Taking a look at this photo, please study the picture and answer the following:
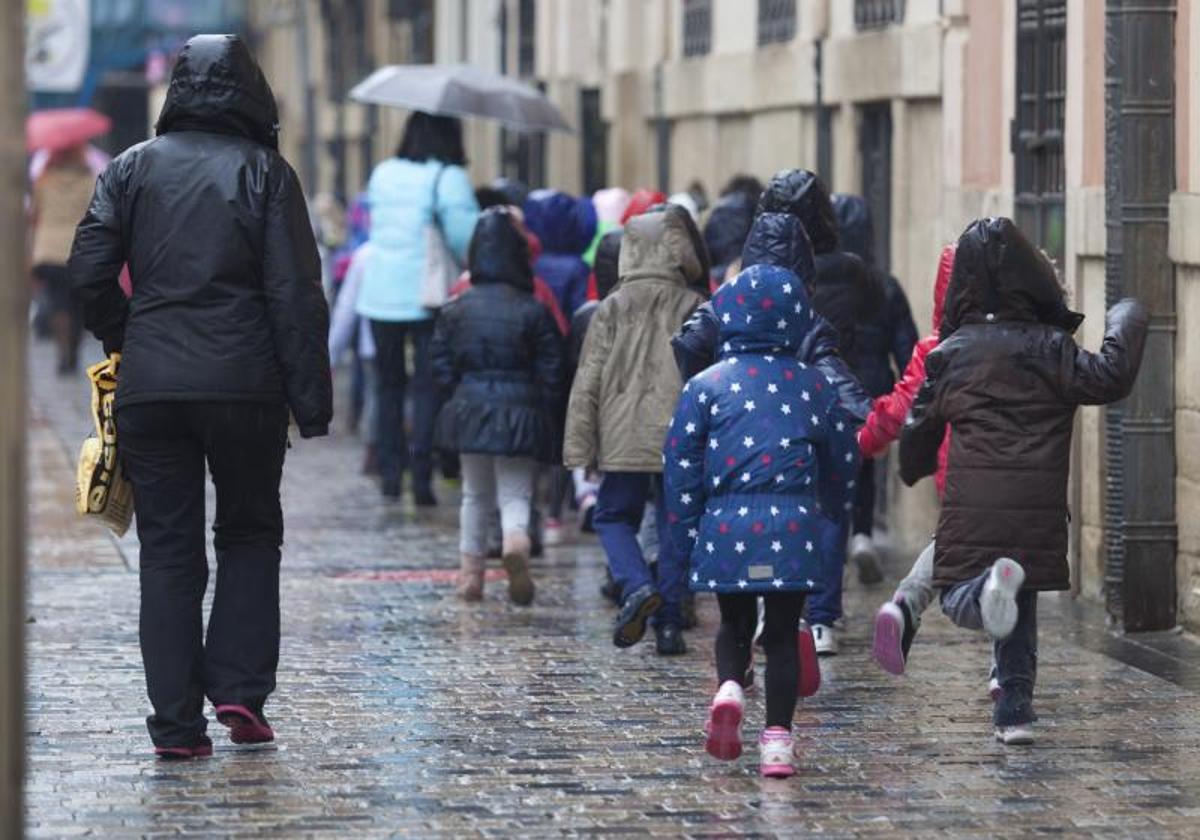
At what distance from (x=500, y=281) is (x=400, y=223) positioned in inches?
151

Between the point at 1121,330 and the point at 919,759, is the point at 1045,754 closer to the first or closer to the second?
the point at 919,759

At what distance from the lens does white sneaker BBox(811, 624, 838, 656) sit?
11.2 metres

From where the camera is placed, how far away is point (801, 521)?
8773 millimetres

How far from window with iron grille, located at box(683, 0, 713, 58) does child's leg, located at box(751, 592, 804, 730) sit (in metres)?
11.9

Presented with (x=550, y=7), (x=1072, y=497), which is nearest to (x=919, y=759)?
(x=1072, y=497)

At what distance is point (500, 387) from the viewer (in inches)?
507

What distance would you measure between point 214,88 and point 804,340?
6.49 ft

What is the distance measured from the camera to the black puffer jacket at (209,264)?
8922 millimetres

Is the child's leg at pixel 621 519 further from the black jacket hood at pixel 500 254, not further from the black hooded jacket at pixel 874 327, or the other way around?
the black jacket hood at pixel 500 254

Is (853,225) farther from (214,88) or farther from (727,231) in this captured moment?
(214,88)

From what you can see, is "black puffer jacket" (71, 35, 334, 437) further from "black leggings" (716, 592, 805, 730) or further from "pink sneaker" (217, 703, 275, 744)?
"black leggings" (716, 592, 805, 730)

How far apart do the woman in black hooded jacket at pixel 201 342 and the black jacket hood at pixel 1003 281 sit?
178cm

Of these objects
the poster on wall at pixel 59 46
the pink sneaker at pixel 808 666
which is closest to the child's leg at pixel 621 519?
the pink sneaker at pixel 808 666

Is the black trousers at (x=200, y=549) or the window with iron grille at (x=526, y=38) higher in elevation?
the window with iron grille at (x=526, y=38)
